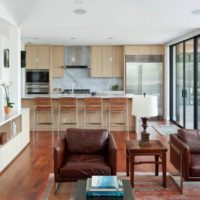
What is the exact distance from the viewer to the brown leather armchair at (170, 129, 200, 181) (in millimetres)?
3801

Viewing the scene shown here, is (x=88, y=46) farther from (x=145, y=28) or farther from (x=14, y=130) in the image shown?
(x=14, y=130)

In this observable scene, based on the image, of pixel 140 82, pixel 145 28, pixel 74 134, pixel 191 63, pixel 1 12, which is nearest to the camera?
pixel 74 134

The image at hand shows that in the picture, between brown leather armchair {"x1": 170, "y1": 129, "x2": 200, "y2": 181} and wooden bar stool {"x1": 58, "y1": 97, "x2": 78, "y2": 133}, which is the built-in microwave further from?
brown leather armchair {"x1": 170, "y1": 129, "x2": 200, "y2": 181}

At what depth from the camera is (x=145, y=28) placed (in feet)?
23.5

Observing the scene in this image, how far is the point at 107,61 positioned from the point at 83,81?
3.67 ft

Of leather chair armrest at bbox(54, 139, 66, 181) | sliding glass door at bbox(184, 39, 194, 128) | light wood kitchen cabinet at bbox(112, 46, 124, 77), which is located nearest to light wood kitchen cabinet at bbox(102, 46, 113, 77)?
light wood kitchen cabinet at bbox(112, 46, 124, 77)

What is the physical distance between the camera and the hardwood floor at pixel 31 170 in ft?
13.1

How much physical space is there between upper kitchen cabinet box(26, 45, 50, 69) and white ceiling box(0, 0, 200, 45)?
273 cm

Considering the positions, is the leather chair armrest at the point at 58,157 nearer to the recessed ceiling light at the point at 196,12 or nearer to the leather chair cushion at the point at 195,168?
the leather chair cushion at the point at 195,168

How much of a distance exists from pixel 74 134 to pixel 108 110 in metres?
3.93

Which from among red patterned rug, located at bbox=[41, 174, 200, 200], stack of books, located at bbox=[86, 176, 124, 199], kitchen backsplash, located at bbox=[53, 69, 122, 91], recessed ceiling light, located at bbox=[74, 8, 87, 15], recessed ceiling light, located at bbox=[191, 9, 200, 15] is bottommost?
red patterned rug, located at bbox=[41, 174, 200, 200]

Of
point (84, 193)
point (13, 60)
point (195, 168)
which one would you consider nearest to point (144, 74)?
point (13, 60)

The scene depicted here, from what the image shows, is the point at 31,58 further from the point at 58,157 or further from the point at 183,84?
the point at 58,157

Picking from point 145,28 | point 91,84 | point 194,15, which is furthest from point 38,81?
point 194,15
